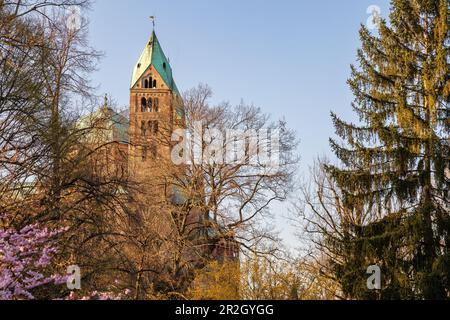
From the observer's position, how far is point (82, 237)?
15164mm

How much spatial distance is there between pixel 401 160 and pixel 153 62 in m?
36.6

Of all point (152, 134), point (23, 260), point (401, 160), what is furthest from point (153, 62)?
point (23, 260)

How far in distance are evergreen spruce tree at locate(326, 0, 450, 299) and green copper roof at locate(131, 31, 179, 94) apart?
33179mm

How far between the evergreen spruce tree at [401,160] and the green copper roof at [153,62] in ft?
109

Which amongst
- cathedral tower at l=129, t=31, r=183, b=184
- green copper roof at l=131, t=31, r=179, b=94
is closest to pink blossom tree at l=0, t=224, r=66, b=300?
cathedral tower at l=129, t=31, r=183, b=184

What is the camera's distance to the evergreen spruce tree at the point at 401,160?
15930mm

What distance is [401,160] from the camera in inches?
651

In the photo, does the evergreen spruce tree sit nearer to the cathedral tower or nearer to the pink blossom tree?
the cathedral tower

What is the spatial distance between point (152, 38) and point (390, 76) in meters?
35.6

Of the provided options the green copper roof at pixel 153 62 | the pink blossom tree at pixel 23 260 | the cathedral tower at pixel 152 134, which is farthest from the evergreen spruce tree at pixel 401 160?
the green copper roof at pixel 153 62

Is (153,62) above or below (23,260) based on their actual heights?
above

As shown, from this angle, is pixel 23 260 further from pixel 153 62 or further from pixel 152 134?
pixel 153 62

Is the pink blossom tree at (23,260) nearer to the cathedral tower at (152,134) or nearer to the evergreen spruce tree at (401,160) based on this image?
the cathedral tower at (152,134)
